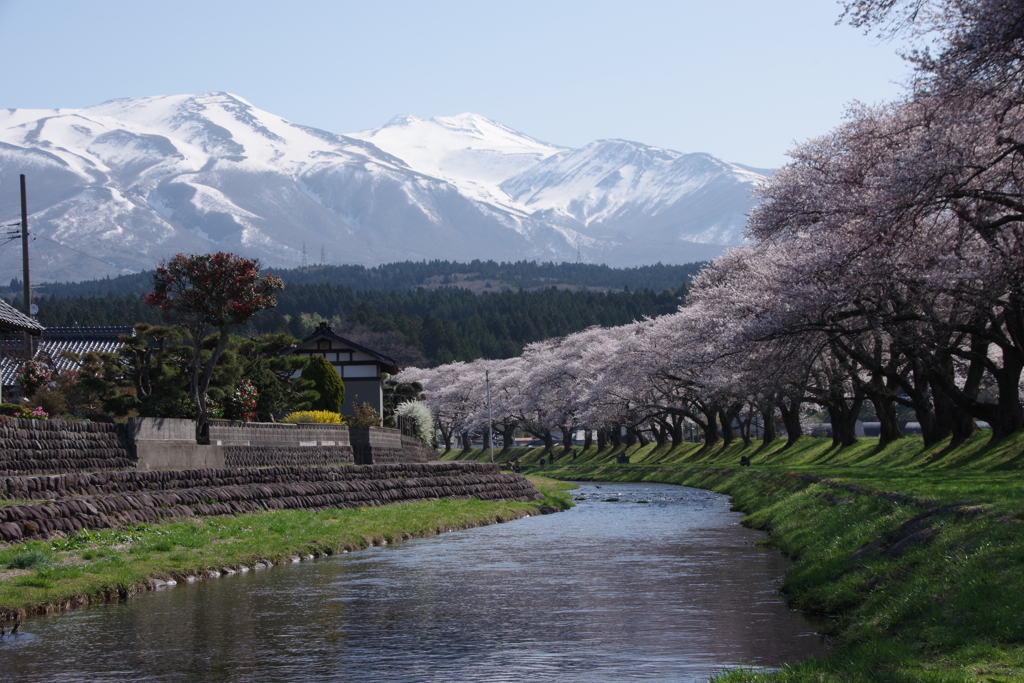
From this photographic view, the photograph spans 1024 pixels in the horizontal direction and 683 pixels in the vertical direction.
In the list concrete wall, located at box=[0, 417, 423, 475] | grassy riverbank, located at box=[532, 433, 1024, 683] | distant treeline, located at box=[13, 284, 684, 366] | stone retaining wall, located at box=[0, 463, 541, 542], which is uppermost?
distant treeline, located at box=[13, 284, 684, 366]

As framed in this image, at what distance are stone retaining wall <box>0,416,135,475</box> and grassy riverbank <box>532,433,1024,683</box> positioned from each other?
1678cm

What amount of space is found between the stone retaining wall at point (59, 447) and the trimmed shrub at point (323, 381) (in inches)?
935

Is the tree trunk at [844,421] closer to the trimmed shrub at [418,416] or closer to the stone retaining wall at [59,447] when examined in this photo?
the trimmed shrub at [418,416]

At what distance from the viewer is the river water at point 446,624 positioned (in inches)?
450

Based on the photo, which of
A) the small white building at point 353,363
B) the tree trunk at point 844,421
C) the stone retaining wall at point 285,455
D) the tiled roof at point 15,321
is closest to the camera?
the tiled roof at point 15,321

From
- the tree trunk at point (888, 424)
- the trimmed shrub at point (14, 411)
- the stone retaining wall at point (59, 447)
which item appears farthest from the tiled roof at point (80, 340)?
the tree trunk at point (888, 424)

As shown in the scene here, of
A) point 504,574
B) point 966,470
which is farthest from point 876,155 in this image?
point 504,574

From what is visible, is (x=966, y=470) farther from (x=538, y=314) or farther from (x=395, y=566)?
(x=538, y=314)

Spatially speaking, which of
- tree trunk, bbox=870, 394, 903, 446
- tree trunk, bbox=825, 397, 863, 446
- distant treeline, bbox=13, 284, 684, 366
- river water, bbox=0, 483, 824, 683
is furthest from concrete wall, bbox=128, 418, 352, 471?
distant treeline, bbox=13, 284, 684, 366

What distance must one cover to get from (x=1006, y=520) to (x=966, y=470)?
1730 centimetres

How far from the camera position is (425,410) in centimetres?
7506

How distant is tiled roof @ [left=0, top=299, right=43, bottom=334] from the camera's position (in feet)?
101

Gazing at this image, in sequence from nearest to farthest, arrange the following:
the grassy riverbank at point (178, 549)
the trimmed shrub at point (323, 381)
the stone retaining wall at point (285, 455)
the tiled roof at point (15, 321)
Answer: the grassy riverbank at point (178, 549), the tiled roof at point (15, 321), the stone retaining wall at point (285, 455), the trimmed shrub at point (323, 381)

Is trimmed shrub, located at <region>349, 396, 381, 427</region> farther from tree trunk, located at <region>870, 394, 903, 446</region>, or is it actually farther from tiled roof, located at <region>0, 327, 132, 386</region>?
tree trunk, located at <region>870, 394, 903, 446</region>
